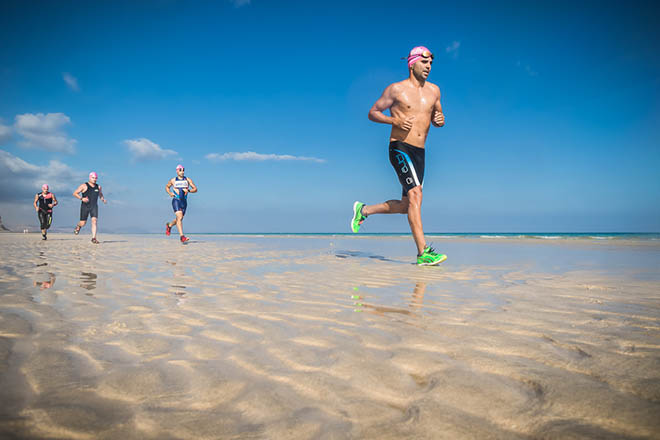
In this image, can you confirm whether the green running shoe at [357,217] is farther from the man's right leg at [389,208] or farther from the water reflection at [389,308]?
the water reflection at [389,308]

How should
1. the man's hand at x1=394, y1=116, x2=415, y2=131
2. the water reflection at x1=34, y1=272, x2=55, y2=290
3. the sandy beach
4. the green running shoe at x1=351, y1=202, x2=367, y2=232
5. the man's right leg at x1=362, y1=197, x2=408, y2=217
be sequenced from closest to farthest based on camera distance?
the sandy beach
the water reflection at x1=34, y1=272, x2=55, y2=290
the man's hand at x1=394, y1=116, x2=415, y2=131
the man's right leg at x1=362, y1=197, x2=408, y2=217
the green running shoe at x1=351, y1=202, x2=367, y2=232

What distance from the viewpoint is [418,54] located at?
4324 millimetres

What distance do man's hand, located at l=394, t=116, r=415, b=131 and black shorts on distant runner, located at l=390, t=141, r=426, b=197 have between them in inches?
8.1

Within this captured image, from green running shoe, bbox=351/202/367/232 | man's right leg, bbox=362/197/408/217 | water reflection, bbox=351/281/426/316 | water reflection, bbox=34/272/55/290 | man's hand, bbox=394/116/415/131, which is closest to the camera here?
water reflection, bbox=351/281/426/316

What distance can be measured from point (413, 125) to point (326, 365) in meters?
3.87

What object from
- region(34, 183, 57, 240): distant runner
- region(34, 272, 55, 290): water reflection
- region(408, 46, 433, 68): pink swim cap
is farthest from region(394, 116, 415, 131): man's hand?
region(34, 183, 57, 240): distant runner

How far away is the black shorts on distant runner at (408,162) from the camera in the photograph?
4383 millimetres

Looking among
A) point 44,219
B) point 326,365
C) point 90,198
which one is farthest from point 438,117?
point 44,219

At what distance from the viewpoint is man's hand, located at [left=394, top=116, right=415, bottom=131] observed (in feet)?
13.9

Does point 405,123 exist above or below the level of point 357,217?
above

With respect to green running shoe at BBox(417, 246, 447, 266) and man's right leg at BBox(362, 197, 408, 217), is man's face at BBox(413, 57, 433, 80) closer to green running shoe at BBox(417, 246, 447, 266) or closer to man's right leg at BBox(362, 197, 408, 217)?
man's right leg at BBox(362, 197, 408, 217)

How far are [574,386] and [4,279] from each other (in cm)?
397

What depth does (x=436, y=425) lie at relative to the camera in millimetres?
817

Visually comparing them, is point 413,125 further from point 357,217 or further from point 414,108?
Answer: point 357,217
